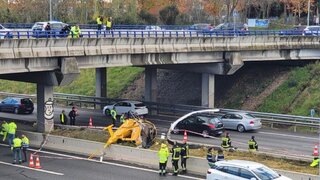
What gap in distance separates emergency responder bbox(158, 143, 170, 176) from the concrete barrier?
1.11 m

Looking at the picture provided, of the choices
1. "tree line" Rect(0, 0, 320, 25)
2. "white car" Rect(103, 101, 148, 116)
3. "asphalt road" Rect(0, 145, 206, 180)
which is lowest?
"asphalt road" Rect(0, 145, 206, 180)

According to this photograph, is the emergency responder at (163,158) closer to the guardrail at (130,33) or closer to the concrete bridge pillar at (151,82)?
the guardrail at (130,33)

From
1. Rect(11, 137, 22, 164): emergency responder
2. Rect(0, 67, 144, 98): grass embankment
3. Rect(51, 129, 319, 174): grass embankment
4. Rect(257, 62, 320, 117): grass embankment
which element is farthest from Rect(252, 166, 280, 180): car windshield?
Rect(0, 67, 144, 98): grass embankment

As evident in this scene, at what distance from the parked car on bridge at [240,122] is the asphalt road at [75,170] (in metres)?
11.4

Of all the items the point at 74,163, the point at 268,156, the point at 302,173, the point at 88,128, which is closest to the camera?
the point at 302,173

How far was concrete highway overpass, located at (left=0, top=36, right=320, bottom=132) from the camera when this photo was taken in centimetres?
3048

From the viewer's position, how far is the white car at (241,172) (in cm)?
1908

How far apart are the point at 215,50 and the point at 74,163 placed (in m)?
18.0

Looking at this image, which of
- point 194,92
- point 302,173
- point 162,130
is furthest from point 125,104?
point 302,173

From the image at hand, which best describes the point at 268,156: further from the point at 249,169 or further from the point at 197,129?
the point at 197,129

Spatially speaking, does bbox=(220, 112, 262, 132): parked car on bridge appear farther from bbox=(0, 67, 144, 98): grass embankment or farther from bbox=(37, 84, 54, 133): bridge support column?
bbox=(0, 67, 144, 98): grass embankment

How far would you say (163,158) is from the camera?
23141 millimetres

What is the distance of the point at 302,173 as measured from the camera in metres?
21.3

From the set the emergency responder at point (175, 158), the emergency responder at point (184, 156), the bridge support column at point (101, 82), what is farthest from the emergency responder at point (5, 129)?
the bridge support column at point (101, 82)
